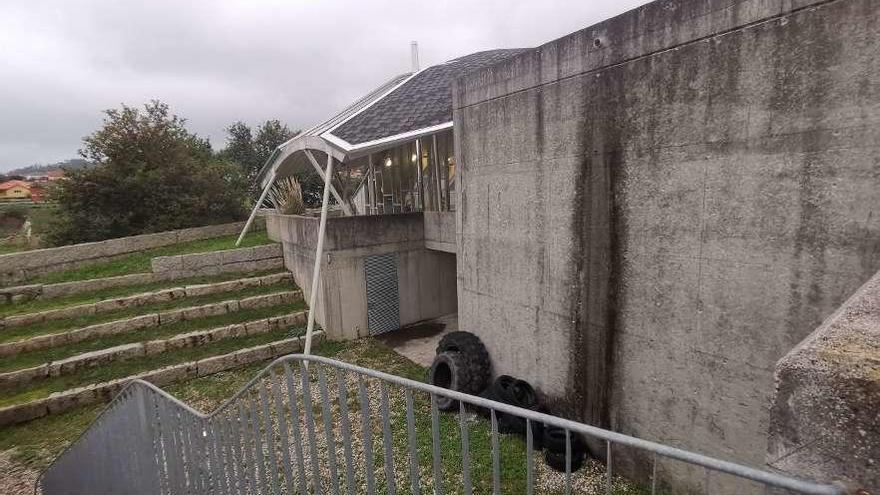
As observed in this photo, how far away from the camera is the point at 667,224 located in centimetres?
435

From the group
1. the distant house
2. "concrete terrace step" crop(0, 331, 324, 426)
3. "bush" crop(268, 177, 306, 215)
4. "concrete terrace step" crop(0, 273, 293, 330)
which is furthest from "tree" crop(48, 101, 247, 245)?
the distant house

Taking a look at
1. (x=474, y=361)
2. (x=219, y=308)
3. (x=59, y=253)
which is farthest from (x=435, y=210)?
(x=59, y=253)

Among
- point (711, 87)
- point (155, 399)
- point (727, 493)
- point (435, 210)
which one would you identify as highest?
point (711, 87)

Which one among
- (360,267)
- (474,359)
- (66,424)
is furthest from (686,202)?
(66,424)

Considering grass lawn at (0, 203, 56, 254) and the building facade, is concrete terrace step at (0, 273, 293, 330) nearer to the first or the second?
the building facade

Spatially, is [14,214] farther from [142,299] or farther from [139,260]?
[142,299]

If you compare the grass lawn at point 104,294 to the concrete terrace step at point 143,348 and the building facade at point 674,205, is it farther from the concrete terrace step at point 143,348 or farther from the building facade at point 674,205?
the building facade at point 674,205

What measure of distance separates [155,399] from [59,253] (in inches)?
443

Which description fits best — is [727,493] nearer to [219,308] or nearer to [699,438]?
[699,438]

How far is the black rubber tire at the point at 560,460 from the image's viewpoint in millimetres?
5223

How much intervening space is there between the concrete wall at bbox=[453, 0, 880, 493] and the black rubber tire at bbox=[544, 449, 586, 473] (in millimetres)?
515

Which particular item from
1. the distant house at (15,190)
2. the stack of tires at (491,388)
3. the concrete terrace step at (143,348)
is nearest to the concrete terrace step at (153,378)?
the concrete terrace step at (143,348)

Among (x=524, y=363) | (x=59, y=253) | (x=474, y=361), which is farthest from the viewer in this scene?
(x=59, y=253)

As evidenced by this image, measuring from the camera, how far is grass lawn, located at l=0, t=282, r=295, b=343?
8758 mm
